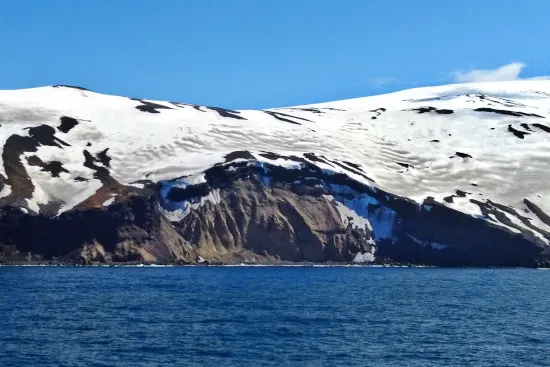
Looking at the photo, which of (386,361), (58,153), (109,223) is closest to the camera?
(386,361)

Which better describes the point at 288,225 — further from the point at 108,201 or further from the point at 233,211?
the point at 108,201

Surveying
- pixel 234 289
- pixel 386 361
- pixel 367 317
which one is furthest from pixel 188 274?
pixel 386 361

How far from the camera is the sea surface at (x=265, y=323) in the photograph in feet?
180

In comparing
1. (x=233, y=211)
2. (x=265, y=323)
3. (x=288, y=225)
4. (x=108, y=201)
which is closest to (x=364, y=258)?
(x=288, y=225)

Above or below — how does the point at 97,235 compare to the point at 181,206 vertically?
below

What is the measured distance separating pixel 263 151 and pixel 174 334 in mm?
126499

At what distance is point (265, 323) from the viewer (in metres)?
68.6

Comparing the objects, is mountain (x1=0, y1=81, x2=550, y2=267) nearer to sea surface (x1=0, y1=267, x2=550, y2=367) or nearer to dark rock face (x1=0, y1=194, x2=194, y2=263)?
dark rock face (x1=0, y1=194, x2=194, y2=263)

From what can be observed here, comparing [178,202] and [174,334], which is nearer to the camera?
[174,334]

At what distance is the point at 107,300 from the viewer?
83188mm

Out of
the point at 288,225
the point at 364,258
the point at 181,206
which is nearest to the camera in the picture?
the point at 181,206

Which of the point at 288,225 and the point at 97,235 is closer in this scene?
the point at 97,235

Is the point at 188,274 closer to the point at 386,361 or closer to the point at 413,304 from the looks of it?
the point at 413,304

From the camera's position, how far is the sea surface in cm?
5491
